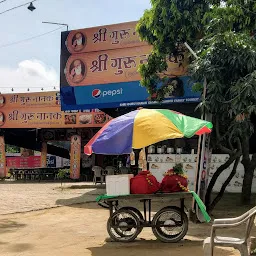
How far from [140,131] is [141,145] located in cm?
30

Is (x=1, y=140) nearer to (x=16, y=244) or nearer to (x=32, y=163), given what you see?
(x=32, y=163)

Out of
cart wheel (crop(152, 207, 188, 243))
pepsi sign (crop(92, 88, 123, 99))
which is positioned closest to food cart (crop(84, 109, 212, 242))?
cart wheel (crop(152, 207, 188, 243))

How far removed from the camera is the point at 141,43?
14914 millimetres

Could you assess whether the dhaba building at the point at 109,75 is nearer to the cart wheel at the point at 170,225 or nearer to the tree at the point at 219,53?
the tree at the point at 219,53

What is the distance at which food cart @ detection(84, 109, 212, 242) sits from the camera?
269 inches

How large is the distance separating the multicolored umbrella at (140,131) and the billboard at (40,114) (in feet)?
58.3

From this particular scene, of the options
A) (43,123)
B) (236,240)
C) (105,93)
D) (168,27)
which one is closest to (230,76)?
(168,27)

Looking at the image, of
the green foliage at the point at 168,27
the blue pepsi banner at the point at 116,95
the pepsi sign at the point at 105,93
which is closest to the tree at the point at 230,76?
the green foliage at the point at 168,27

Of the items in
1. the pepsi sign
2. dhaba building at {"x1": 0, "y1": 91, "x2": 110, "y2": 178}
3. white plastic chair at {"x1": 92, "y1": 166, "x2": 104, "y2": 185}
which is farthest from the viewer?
dhaba building at {"x1": 0, "y1": 91, "x2": 110, "y2": 178}

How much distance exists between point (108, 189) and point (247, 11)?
5.40 meters

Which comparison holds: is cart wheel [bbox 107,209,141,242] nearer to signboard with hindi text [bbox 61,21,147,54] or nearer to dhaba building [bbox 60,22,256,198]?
dhaba building [bbox 60,22,256,198]

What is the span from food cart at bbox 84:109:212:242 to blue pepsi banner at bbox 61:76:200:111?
6.12 metres

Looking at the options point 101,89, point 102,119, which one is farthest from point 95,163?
point 101,89

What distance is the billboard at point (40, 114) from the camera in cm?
2530
